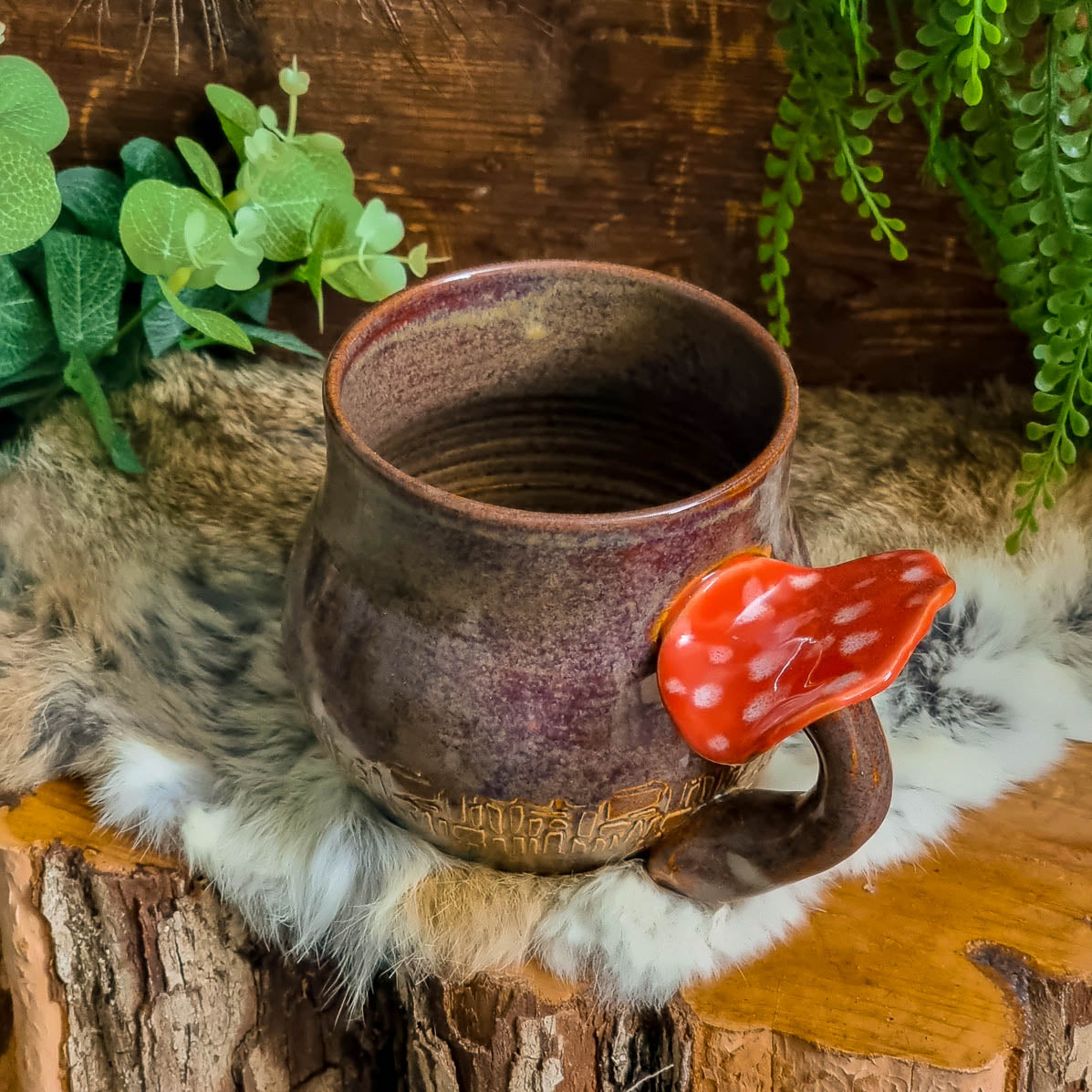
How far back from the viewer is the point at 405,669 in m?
0.54

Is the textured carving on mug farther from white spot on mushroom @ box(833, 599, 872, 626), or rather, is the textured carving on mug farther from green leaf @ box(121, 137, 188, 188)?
green leaf @ box(121, 137, 188, 188)

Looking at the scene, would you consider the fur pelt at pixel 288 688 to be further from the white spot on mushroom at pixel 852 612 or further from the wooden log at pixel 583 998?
the white spot on mushroom at pixel 852 612

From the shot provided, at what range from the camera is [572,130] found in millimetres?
873

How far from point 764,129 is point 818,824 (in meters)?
0.53

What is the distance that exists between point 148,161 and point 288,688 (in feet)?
1.28

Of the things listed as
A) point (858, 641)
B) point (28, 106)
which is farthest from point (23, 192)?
point (858, 641)

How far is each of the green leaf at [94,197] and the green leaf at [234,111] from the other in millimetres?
92

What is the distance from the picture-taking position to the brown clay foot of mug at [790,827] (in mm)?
522

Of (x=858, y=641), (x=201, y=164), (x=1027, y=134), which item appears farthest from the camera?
(x=201, y=164)

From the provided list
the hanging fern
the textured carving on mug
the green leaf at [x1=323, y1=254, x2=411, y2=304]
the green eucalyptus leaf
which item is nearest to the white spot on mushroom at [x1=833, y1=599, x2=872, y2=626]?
the textured carving on mug

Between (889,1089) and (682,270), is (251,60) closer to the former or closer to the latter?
(682,270)

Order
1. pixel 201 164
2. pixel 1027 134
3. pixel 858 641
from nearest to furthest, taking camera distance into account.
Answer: pixel 858 641 < pixel 1027 134 < pixel 201 164

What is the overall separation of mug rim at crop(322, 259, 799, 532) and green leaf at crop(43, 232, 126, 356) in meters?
0.31

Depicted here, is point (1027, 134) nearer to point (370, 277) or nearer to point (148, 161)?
point (370, 277)
